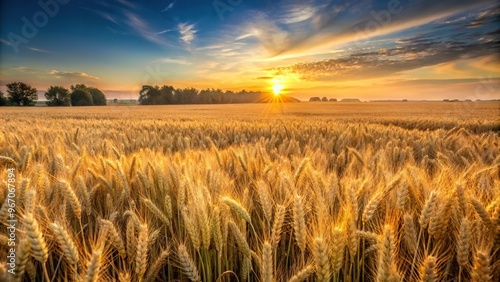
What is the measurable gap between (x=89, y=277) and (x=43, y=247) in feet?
0.96

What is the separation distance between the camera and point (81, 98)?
194 feet

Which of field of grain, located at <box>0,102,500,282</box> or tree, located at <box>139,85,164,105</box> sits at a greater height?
tree, located at <box>139,85,164,105</box>

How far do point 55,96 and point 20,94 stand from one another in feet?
26.7

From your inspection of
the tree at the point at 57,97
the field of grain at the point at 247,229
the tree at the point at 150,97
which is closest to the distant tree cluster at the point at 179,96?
the tree at the point at 150,97

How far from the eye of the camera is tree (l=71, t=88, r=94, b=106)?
59000 mm

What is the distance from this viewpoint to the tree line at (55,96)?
5094cm

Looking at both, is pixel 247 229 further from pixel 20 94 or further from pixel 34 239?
pixel 20 94

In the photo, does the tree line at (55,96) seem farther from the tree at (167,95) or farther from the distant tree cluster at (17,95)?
the tree at (167,95)

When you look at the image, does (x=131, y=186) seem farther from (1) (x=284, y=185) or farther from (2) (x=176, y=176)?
(1) (x=284, y=185)

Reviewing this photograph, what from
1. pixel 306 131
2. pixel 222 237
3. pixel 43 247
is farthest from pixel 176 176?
pixel 306 131

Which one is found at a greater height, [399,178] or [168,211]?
[399,178]

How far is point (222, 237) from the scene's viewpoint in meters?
1.33

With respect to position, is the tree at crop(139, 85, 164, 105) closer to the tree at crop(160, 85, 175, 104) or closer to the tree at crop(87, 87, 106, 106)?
the tree at crop(160, 85, 175, 104)

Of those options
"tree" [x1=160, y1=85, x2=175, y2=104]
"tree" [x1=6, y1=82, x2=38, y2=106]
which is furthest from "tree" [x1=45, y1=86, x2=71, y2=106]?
"tree" [x1=160, y1=85, x2=175, y2=104]
